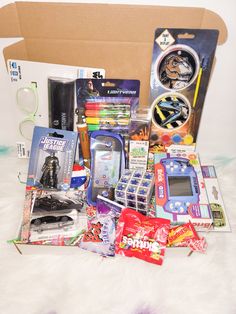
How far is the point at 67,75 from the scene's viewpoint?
39.7 inches

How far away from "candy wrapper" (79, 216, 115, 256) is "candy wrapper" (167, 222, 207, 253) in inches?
6.3

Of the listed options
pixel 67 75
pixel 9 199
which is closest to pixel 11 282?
pixel 9 199

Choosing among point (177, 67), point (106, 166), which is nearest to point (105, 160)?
point (106, 166)

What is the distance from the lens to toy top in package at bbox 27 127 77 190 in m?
1.04

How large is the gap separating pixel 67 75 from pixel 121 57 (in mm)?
177

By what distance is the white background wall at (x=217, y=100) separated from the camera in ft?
2.96

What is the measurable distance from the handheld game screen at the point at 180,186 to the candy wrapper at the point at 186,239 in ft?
0.36

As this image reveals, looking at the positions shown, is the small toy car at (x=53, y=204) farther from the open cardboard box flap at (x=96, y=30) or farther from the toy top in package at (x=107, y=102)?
the open cardboard box flap at (x=96, y=30)

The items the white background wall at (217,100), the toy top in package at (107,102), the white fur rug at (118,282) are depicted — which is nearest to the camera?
the white fur rug at (118,282)

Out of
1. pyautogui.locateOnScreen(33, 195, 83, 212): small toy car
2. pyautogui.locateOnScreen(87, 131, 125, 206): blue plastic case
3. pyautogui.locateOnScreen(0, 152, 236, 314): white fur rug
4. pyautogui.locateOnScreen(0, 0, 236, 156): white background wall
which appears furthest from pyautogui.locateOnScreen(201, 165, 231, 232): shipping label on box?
pyautogui.locateOnScreen(33, 195, 83, 212): small toy car

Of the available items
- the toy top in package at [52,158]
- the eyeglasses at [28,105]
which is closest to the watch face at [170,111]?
the toy top in package at [52,158]

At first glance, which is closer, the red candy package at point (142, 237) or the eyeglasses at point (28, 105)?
the red candy package at point (142, 237)

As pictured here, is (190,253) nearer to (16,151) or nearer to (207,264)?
(207,264)

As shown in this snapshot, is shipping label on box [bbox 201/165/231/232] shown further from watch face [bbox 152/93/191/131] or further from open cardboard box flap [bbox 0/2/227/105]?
open cardboard box flap [bbox 0/2/227/105]
